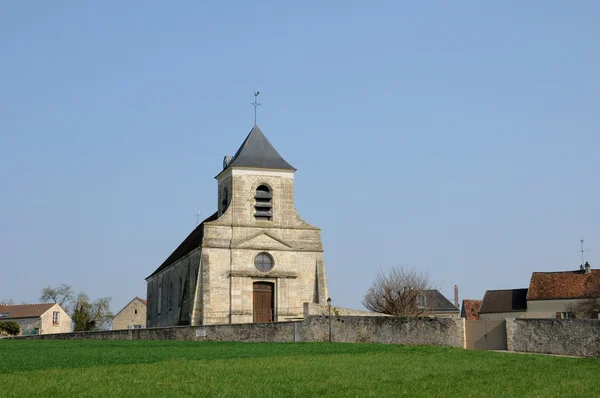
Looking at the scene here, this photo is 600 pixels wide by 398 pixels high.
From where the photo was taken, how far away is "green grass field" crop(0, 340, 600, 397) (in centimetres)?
1469

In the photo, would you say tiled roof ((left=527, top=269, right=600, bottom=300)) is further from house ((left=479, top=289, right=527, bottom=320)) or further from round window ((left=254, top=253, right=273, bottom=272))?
round window ((left=254, top=253, right=273, bottom=272))

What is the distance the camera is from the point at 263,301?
3872 cm

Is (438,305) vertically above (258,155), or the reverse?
(258,155)

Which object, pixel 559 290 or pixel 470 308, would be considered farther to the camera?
pixel 470 308

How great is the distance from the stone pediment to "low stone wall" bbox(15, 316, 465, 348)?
240 inches

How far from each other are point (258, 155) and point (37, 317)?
36.1 m

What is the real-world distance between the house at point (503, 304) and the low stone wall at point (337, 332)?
2707 centimetres

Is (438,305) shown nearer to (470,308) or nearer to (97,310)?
(470,308)

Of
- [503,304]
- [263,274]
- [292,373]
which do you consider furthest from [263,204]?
[503,304]

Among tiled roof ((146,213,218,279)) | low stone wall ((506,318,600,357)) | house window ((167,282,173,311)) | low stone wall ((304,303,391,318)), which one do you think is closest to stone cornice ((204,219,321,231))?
tiled roof ((146,213,218,279))

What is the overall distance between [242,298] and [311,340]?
7.42m

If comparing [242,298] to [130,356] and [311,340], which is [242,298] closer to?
[311,340]

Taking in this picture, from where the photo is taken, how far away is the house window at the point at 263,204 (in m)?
39.5

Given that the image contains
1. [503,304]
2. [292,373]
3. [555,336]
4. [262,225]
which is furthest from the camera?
[503,304]
